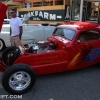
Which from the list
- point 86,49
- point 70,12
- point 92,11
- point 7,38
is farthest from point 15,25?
point 92,11

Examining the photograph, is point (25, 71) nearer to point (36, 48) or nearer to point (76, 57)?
point (36, 48)

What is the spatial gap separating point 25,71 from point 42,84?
73 cm

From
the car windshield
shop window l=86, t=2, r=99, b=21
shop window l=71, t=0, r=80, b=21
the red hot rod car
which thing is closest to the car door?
the red hot rod car

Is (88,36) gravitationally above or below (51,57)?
above

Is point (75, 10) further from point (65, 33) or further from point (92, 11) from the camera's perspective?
point (65, 33)

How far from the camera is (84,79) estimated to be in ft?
12.7

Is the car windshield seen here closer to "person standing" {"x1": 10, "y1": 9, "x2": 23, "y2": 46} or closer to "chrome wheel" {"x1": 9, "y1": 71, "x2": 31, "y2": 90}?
"person standing" {"x1": 10, "y1": 9, "x2": 23, "y2": 46}

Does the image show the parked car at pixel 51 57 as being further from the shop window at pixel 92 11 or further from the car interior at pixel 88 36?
the shop window at pixel 92 11

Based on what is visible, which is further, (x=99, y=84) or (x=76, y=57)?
(x=76, y=57)

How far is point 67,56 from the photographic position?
378 cm

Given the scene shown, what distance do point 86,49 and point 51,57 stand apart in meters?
1.03

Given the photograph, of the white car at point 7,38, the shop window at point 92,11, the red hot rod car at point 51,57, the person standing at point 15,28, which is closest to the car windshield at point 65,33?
the red hot rod car at point 51,57

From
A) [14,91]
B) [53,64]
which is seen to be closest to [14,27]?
[53,64]

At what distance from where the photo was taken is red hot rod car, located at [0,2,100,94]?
3162 mm
